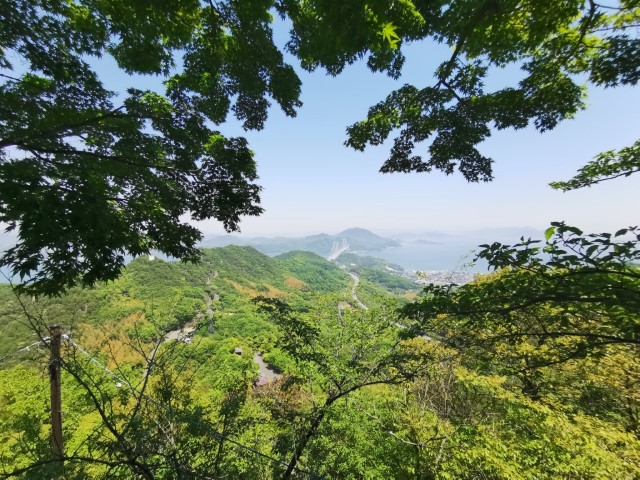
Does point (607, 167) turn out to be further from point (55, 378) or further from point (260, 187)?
point (55, 378)

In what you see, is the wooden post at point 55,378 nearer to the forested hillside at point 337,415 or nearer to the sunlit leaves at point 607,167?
the forested hillside at point 337,415

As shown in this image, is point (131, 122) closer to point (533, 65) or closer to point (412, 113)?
point (412, 113)

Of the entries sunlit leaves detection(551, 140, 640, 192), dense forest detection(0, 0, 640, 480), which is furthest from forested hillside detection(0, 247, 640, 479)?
sunlit leaves detection(551, 140, 640, 192)

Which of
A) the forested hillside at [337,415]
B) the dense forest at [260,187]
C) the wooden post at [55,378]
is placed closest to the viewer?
the dense forest at [260,187]

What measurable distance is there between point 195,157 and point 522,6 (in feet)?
17.3

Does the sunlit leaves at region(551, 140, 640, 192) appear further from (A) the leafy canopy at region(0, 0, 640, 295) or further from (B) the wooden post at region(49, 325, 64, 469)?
(B) the wooden post at region(49, 325, 64, 469)

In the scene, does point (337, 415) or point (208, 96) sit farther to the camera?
point (337, 415)

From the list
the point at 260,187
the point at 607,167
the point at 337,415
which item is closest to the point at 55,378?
the point at 260,187

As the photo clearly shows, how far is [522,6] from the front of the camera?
3672 mm

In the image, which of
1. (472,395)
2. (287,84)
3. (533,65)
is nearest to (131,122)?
(287,84)

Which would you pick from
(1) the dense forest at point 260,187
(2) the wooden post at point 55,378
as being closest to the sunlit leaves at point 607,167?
(1) the dense forest at point 260,187

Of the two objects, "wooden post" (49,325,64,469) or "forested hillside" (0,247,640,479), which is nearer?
"wooden post" (49,325,64,469)

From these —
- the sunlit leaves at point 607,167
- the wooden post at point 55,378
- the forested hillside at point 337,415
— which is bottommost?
the forested hillside at point 337,415

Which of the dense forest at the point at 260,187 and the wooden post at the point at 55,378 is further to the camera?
the wooden post at the point at 55,378
